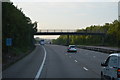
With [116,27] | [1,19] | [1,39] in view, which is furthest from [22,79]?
[116,27]

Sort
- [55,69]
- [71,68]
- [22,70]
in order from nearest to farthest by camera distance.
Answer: [22,70] → [55,69] → [71,68]

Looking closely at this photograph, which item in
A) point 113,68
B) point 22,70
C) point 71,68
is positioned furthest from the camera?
point 71,68

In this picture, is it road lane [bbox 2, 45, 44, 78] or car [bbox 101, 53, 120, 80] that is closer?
car [bbox 101, 53, 120, 80]

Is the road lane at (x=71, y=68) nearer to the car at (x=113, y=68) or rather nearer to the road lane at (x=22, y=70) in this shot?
the road lane at (x=22, y=70)

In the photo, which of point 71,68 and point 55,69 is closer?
point 55,69

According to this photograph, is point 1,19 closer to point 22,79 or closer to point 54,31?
point 22,79

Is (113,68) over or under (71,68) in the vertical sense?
over

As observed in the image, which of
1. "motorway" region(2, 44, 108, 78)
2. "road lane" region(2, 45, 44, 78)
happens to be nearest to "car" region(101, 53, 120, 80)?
"motorway" region(2, 44, 108, 78)

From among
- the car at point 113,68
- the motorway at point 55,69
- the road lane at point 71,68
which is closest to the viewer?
the car at point 113,68

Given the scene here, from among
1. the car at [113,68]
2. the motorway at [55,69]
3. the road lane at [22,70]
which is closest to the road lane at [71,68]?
the motorway at [55,69]

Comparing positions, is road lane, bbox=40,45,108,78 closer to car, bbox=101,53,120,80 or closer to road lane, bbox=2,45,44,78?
road lane, bbox=2,45,44,78

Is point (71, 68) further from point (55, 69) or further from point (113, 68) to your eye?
point (113, 68)

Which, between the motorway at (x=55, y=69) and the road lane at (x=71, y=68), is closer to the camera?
the road lane at (x=71, y=68)

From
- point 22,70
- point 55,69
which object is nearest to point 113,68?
point 55,69
